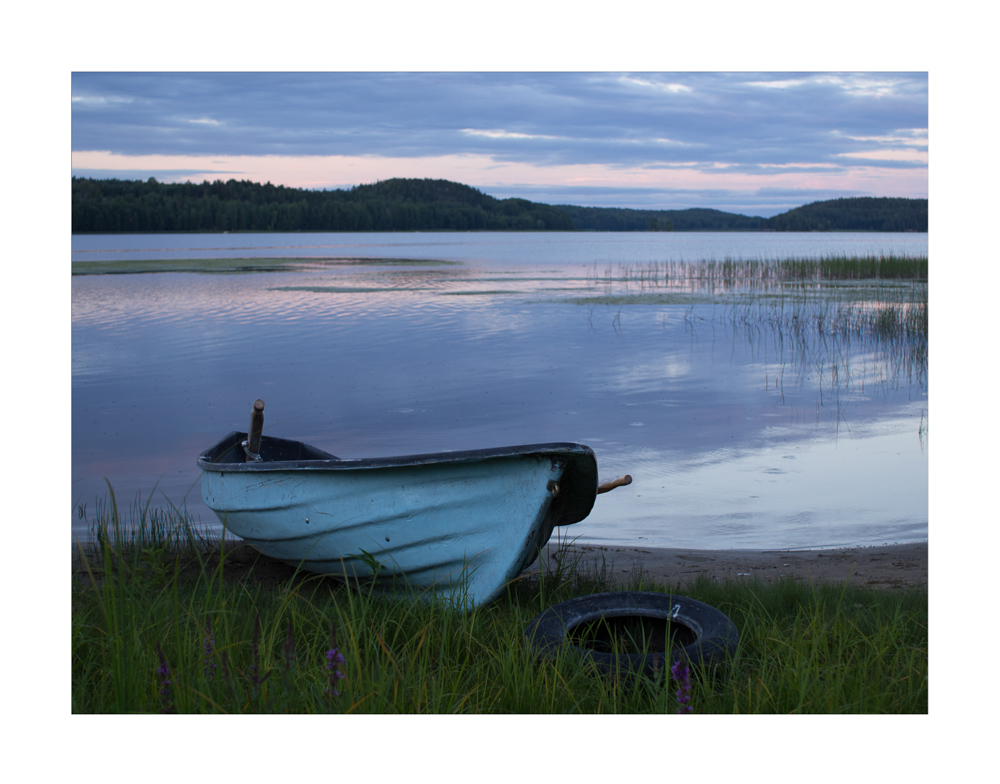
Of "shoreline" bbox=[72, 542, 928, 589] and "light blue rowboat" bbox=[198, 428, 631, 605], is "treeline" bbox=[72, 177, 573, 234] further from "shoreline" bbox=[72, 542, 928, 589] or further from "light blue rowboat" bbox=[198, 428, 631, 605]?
"shoreline" bbox=[72, 542, 928, 589]

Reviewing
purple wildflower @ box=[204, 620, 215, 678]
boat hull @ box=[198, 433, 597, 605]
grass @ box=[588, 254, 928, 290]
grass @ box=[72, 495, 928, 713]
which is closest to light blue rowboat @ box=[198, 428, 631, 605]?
boat hull @ box=[198, 433, 597, 605]

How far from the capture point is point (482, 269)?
25422 millimetres

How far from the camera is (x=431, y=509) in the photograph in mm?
3203

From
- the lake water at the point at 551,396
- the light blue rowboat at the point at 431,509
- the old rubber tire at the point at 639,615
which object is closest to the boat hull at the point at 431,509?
the light blue rowboat at the point at 431,509

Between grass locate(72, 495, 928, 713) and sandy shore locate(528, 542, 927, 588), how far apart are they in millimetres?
796

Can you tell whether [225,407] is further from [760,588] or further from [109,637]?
[760,588]

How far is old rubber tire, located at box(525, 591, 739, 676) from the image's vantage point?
2549 millimetres

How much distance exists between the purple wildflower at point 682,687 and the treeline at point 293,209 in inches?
135

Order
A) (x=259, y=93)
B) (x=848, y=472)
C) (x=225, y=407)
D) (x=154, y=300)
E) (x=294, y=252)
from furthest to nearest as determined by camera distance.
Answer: (x=294, y=252), (x=154, y=300), (x=225, y=407), (x=848, y=472), (x=259, y=93)

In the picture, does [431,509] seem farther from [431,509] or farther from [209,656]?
[209,656]

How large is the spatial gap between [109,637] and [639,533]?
131 inches

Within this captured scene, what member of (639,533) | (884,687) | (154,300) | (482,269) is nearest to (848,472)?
(639,533)

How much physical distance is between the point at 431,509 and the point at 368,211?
31.6 feet

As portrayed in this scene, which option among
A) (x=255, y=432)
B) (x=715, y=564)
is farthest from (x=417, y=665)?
(x=715, y=564)
